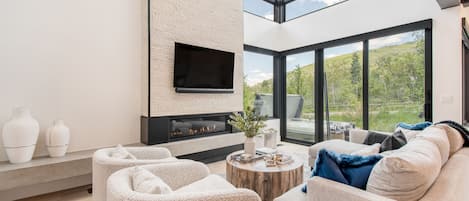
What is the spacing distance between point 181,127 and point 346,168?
2877 mm

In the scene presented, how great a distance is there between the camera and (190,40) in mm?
3844

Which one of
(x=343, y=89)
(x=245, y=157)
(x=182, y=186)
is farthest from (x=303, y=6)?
(x=182, y=186)

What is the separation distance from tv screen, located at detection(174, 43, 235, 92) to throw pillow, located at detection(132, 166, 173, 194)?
238 centimetres

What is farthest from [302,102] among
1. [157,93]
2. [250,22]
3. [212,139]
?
[157,93]

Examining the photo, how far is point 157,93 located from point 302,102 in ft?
11.0

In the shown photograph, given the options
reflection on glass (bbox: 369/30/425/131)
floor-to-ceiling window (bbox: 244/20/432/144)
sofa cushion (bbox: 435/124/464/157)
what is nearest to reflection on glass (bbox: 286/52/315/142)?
floor-to-ceiling window (bbox: 244/20/432/144)

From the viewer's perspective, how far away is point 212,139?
401cm

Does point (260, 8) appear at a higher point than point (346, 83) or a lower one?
higher

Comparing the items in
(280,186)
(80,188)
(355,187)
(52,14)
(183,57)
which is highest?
(52,14)

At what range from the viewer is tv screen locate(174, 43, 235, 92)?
3.69m

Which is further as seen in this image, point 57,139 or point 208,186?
point 57,139

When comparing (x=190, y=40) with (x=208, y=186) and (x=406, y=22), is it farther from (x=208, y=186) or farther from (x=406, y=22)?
(x=406, y=22)

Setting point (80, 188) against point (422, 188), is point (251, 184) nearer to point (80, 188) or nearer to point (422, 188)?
point (422, 188)

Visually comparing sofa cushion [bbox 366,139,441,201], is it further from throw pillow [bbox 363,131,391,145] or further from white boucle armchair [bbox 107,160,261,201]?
throw pillow [bbox 363,131,391,145]
